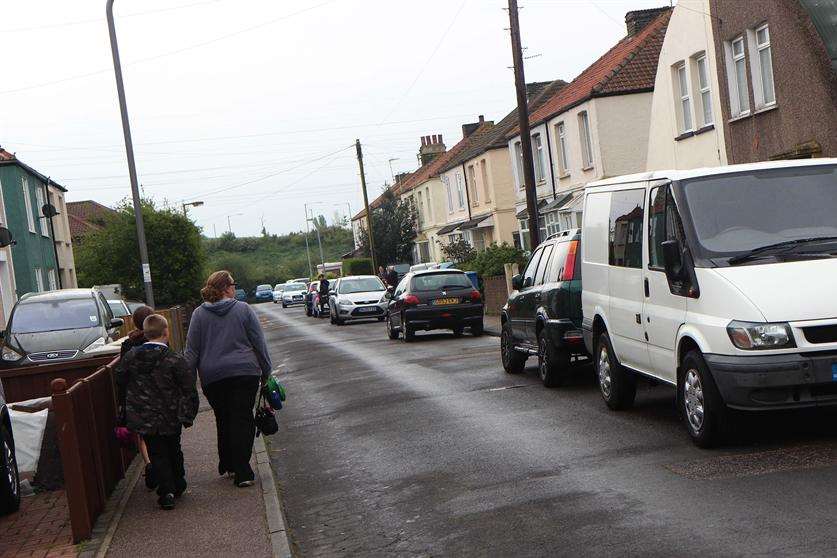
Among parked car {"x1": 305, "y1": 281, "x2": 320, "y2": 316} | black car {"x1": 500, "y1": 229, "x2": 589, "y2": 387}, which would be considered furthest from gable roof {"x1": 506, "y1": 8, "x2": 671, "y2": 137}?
black car {"x1": 500, "y1": 229, "x2": 589, "y2": 387}

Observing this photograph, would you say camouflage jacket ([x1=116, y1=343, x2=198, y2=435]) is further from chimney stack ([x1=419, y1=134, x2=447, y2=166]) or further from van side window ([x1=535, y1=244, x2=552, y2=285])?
chimney stack ([x1=419, y1=134, x2=447, y2=166])

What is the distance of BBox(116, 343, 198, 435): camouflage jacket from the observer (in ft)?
27.9

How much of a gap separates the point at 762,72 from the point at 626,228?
46.4 feet

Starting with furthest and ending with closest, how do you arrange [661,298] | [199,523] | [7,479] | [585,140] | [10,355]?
[585,140] → [10,355] → [661,298] → [7,479] → [199,523]

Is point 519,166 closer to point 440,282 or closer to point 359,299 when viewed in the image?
point 359,299

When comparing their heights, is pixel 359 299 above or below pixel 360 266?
below

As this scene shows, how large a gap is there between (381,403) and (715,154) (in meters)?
14.6

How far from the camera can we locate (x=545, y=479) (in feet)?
26.9

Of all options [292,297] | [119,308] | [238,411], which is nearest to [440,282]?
[119,308]

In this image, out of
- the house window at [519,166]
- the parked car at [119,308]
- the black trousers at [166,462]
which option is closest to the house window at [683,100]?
the parked car at [119,308]

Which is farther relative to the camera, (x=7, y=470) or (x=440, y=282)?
(x=440, y=282)

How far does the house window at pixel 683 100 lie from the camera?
27.6m

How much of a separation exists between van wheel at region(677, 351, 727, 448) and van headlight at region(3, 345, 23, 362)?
1233cm

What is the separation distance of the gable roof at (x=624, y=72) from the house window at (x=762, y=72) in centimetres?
1121
